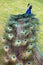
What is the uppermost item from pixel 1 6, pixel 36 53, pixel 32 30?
pixel 32 30

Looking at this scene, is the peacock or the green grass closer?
the peacock

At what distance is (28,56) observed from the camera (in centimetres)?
528

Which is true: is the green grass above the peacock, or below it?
below

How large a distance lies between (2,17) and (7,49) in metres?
3.79

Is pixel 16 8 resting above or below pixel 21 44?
below

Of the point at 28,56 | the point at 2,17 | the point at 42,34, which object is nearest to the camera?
the point at 28,56

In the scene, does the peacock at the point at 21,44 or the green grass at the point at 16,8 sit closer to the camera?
the peacock at the point at 21,44

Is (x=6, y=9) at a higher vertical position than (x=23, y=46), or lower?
lower

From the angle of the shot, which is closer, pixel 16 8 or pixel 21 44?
pixel 21 44

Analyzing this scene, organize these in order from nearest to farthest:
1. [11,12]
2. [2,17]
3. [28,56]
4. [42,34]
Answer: [28,56] < [42,34] < [2,17] < [11,12]

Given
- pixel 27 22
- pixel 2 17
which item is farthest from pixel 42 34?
pixel 27 22

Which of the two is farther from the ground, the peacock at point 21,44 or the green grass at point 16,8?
the peacock at point 21,44

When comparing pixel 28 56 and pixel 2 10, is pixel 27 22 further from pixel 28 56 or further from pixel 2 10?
pixel 2 10

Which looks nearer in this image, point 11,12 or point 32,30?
point 32,30
